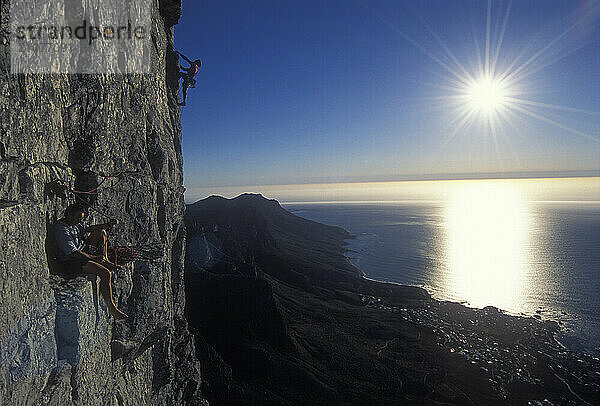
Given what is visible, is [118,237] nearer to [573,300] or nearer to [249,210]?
[573,300]

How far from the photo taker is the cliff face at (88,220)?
4672 mm

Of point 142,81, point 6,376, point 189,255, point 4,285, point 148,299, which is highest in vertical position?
point 142,81

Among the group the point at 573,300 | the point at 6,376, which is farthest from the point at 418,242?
the point at 6,376

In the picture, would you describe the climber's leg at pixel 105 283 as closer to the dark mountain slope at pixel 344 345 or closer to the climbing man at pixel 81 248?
the climbing man at pixel 81 248

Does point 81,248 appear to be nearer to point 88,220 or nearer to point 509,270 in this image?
point 88,220

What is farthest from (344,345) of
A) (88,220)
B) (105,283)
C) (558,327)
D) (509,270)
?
(509,270)

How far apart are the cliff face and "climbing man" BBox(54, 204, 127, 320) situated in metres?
0.19

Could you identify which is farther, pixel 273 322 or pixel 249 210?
pixel 249 210

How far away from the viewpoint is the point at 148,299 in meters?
9.38

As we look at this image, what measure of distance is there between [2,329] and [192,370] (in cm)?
1265

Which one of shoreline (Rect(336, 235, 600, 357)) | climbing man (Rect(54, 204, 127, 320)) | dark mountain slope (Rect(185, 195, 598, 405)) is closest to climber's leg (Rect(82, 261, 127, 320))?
climbing man (Rect(54, 204, 127, 320))

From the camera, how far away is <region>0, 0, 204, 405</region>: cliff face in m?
4.67

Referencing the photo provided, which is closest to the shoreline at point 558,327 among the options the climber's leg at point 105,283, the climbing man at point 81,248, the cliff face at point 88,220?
the cliff face at point 88,220

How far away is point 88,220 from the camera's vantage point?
276 inches
